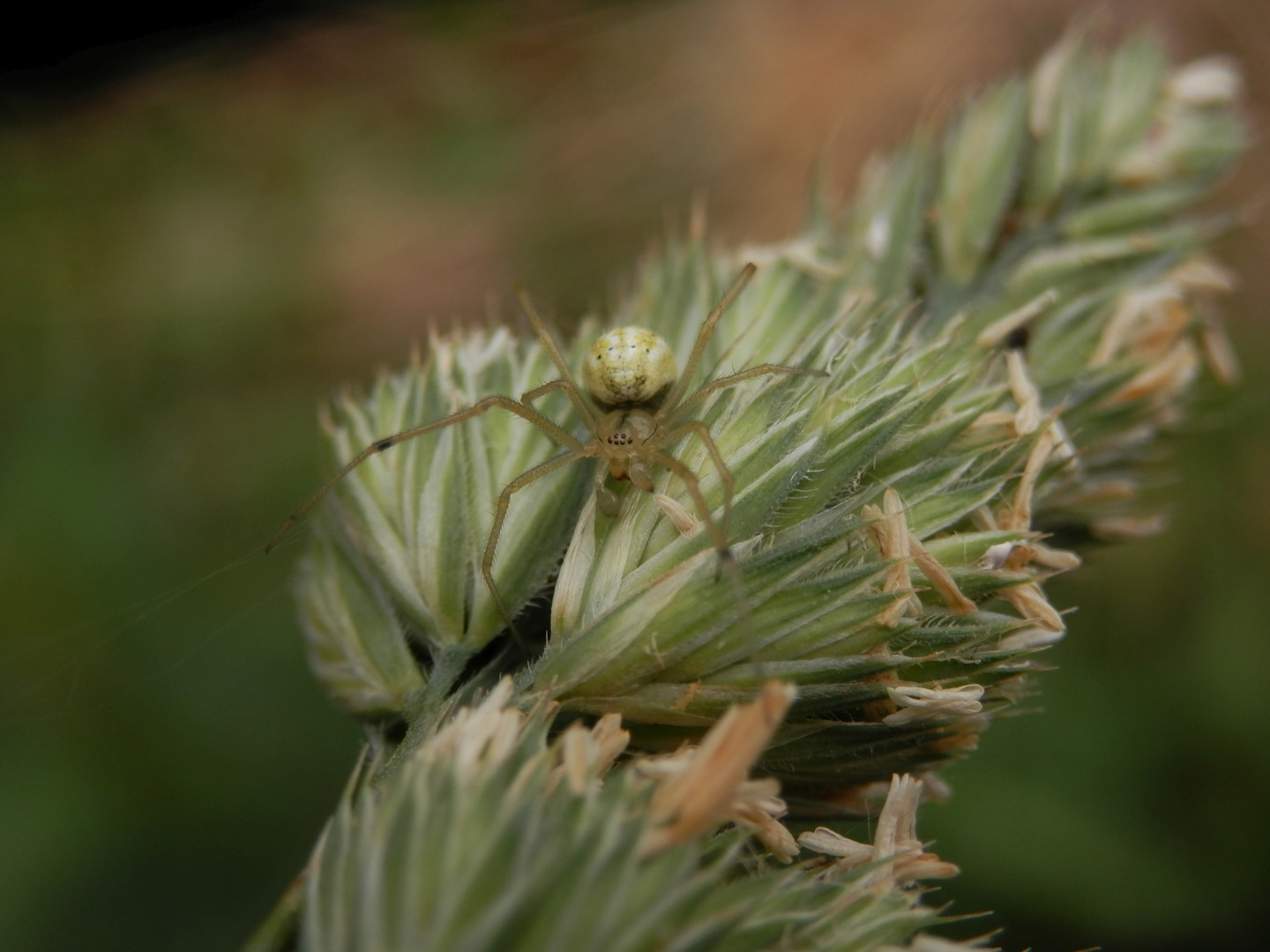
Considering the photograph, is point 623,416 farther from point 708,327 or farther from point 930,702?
point 930,702

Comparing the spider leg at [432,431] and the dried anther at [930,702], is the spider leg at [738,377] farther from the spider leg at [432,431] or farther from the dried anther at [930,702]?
the dried anther at [930,702]

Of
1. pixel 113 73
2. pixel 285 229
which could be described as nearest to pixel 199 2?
pixel 113 73

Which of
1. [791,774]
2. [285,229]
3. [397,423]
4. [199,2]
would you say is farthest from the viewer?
[199,2]

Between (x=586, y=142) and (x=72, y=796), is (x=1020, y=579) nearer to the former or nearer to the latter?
(x=72, y=796)

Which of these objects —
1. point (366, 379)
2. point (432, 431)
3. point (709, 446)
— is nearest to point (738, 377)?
point (709, 446)

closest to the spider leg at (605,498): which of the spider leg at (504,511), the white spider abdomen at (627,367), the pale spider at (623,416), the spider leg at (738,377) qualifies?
the pale spider at (623,416)

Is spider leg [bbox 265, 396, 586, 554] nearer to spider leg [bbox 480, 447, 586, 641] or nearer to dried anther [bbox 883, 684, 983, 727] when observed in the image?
spider leg [bbox 480, 447, 586, 641]
